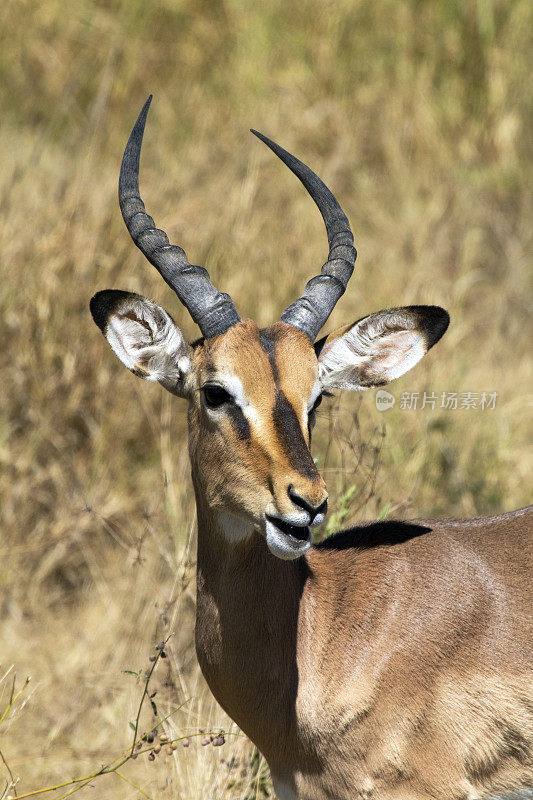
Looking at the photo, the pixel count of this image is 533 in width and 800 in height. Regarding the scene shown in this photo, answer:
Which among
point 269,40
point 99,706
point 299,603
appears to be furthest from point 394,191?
point 299,603

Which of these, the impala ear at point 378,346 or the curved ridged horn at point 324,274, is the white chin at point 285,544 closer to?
the impala ear at point 378,346

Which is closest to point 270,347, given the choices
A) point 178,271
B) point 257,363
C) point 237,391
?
point 257,363

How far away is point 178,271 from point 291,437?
0.94 m

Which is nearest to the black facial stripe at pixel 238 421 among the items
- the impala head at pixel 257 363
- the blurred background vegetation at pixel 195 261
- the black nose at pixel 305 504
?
the impala head at pixel 257 363

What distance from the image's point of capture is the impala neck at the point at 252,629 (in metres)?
3.85

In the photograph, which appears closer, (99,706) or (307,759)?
(307,759)

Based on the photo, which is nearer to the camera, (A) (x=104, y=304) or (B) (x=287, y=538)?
(B) (x=287, y=538)

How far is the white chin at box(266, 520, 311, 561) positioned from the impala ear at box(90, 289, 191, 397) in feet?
3.02

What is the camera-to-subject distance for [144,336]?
405cm

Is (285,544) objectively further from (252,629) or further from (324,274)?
(324,274)

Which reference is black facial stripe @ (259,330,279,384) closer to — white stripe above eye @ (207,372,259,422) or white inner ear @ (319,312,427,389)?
white stripe above eye @ (207,372,259,422)

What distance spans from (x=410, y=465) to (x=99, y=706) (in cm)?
256

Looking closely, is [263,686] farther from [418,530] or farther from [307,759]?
[418,530]

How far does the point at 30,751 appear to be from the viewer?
5562mm
